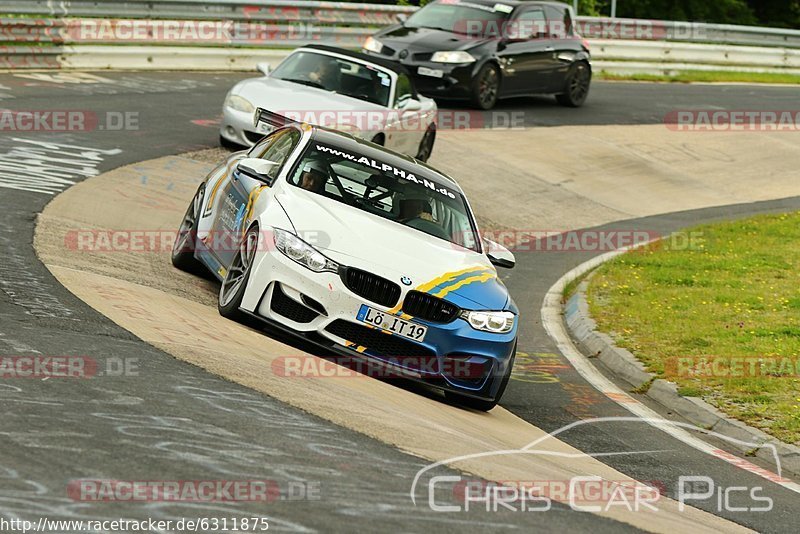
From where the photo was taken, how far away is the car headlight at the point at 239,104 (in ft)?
51.5

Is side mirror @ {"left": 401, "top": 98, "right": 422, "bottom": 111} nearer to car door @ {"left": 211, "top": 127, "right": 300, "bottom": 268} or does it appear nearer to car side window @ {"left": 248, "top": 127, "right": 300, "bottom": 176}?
car side window @ {"left": 248, "top": 127, "right": 300, "bottom": 176}

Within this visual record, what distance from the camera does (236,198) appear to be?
9.96m

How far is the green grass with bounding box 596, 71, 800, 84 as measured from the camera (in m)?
30.9

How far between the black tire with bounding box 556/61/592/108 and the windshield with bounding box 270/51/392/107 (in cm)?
902

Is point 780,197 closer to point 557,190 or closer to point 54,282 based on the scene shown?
point 557,190

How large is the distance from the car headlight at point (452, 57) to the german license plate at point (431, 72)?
175 millimetres
